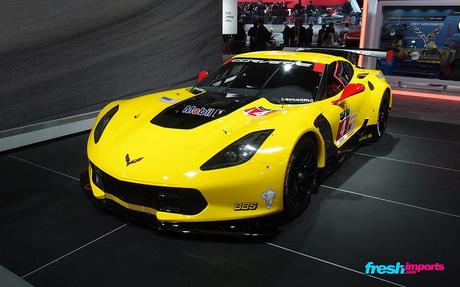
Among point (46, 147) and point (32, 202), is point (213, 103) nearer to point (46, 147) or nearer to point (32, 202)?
point (32, 202)

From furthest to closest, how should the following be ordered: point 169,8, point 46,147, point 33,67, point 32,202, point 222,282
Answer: point 169,8
point 33,67
point 46,147
point 32,202
point 222,282

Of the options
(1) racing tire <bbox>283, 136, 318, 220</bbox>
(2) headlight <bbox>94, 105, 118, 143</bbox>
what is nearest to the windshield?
(1) racing tire <bbox>283, 136, 318, 220</bbox>

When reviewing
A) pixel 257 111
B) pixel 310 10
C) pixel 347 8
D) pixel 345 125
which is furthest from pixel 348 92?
pixel 310 10

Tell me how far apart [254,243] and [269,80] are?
1466 millimetres

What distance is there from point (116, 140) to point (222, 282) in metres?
1.17

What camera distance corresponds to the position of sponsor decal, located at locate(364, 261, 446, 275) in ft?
7.14

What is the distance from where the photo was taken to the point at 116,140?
8.79 ft

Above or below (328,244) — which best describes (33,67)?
above

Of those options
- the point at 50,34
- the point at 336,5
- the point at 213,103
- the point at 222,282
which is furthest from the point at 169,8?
the point at 336,5

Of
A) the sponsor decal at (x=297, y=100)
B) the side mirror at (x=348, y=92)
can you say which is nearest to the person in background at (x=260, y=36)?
the side mirror at (x=348, y=92)

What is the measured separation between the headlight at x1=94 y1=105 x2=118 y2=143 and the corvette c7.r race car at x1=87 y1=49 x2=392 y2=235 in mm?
11

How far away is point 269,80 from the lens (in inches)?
133

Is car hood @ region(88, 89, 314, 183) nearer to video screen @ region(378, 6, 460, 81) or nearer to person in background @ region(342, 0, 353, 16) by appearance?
video screen @ region(378, 6, 460, 81)

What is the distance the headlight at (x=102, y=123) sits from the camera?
2879 millimetres
